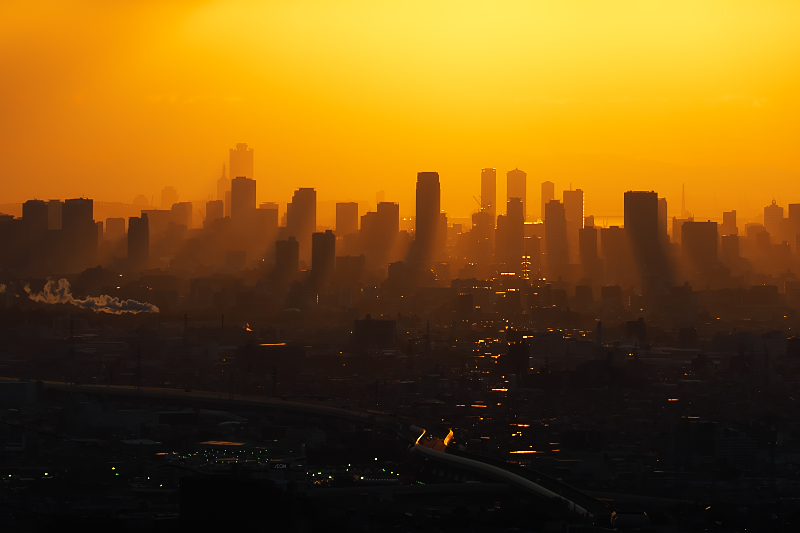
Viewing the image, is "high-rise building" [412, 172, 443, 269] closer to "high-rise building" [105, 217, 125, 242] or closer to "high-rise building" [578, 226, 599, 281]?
"high-rise building" [578, 226, 599, 281]

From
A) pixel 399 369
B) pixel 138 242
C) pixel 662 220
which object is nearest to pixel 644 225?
pixel 662 220

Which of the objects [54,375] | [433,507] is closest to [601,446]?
[433,507]

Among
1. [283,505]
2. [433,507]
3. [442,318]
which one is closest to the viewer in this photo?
[283,505]

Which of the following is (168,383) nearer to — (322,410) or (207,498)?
(322,410)

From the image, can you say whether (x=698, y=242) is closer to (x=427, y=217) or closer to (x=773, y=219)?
(x=773, y=219)

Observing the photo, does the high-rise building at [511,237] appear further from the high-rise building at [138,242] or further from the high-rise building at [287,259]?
the high-rise building at [138,242]

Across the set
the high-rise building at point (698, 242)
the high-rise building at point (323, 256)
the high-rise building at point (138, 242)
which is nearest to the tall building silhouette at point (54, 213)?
the high-rise building at point (138, 242)

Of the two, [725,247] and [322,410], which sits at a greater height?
[725,247]
